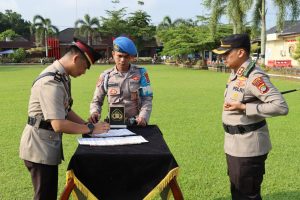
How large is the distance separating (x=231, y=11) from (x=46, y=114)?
94.8 feet

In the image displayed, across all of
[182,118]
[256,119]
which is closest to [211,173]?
[256,119]

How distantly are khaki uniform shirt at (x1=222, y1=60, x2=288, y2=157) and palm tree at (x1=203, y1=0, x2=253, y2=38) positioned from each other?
27018mm

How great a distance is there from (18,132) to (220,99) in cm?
722

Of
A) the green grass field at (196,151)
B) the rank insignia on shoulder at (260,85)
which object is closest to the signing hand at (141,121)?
the rank insignia on shoulder at (260,85)

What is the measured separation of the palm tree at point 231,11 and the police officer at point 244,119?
26972 mm

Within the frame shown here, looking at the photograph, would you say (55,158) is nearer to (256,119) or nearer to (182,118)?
(256,119)

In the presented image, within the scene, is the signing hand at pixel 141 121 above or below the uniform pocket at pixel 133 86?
below

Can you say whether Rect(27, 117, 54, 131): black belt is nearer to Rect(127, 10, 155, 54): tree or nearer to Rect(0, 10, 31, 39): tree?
Rect(127, 10, 155, 54): tree

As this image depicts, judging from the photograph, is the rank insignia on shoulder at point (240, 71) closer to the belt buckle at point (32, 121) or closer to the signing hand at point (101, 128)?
the signing hand at point (101, 128)

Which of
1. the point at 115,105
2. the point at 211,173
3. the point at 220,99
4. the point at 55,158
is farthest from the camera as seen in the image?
the point at 220,99

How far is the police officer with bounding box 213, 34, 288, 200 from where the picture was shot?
9.60 ft

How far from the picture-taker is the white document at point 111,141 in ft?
9.27

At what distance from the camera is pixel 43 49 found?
59500mm

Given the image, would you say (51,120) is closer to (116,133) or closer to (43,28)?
(116,133)
